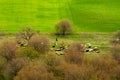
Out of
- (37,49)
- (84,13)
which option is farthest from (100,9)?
(37,49)

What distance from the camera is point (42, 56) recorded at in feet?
234

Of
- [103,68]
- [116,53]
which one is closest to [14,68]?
[103,68]

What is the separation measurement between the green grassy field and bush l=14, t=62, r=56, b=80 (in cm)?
3245

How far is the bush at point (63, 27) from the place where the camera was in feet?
304

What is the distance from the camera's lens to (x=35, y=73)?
6112 cm

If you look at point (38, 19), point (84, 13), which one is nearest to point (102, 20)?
point (84, 13)

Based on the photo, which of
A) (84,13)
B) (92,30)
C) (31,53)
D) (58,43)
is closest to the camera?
(31,53)

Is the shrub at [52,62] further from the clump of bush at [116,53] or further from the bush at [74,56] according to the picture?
the clump of bush at [116,53]

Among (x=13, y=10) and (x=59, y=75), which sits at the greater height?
(x=13, y=10)

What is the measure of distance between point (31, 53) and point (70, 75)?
1186 cm

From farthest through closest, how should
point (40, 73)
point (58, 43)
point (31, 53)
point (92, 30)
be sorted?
1. point (92, 30)
2. point (58, 43)
3. point (31, 53)
4. point (40, 73)

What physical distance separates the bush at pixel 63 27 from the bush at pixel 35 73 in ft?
95.4

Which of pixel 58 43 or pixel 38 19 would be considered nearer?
pixel 58 43

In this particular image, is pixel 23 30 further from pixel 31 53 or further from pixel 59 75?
pixel 59 75
